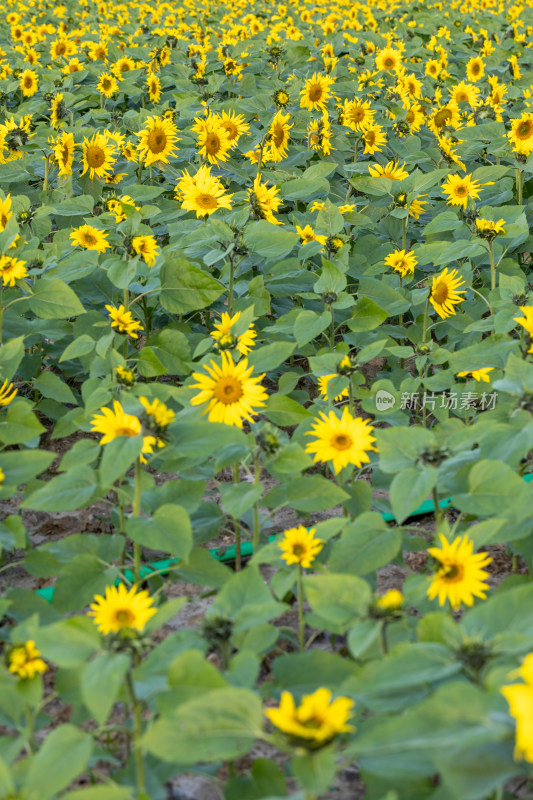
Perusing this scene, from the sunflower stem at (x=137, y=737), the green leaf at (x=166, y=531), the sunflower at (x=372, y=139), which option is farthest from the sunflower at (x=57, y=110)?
the sunflower stem at (x=137, y=737)

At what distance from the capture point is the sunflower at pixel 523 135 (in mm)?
3607

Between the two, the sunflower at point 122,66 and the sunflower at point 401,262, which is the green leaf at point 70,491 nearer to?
the sunflower at point 401,262

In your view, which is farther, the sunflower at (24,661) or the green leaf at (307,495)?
the green leaf at (307,495)

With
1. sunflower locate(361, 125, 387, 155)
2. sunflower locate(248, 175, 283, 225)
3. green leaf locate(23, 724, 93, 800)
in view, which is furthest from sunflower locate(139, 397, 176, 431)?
sunflower locate(361, 125, 387, 155)

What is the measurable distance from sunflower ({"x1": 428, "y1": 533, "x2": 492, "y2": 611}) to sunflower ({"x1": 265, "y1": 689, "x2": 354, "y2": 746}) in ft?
1.65

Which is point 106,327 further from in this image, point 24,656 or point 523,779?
point 523,779

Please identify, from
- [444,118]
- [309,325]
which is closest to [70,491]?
[309,325]

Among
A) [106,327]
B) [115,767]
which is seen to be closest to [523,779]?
[115,767]

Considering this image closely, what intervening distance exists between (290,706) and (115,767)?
0.76 metres

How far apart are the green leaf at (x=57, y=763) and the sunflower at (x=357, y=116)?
3.80 metres

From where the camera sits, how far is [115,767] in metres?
1.70

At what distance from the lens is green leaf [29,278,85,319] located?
2.58 metres

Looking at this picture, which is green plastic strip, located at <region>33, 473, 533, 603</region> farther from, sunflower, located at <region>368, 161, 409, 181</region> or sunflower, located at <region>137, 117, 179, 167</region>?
sunflower, located at <region>137, 117, 179, 167</region>

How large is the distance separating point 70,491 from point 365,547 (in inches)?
27.1
